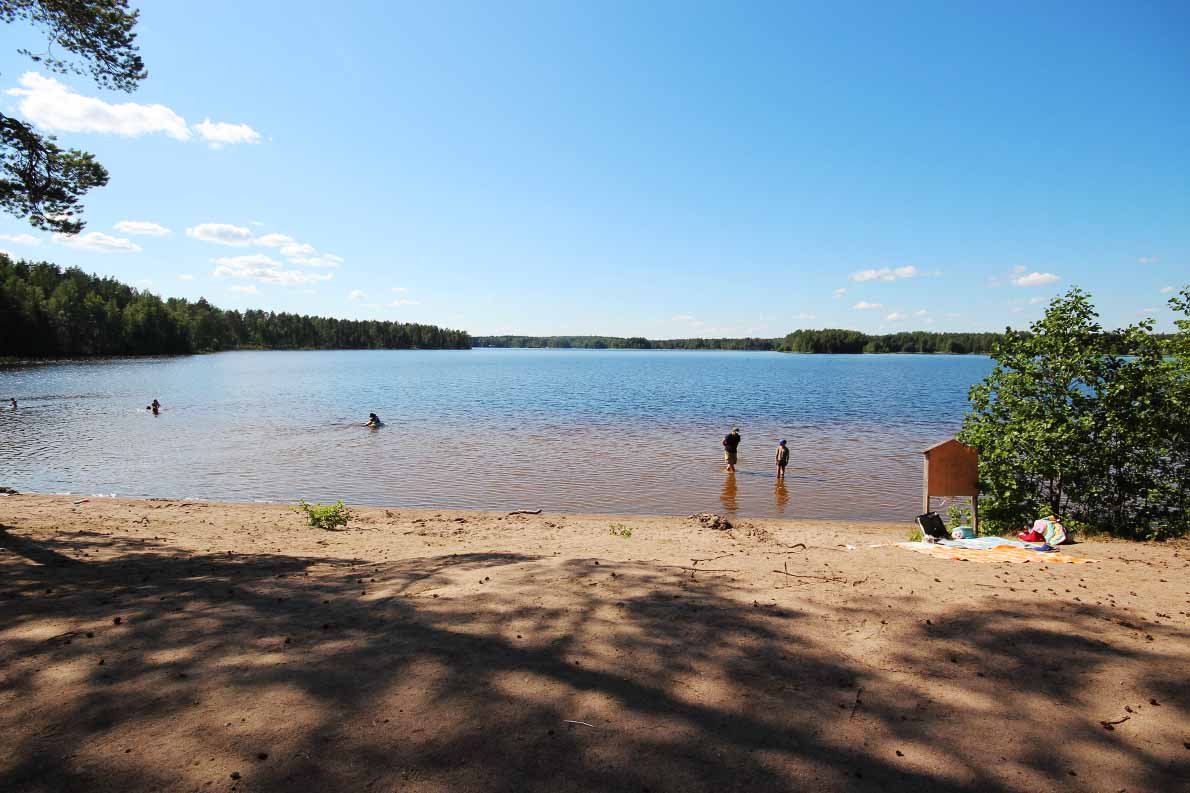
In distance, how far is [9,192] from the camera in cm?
1044

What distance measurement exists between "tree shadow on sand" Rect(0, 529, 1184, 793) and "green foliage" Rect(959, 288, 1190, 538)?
24.9ft

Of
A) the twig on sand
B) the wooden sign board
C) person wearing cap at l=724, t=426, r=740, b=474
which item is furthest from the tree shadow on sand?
person wearing cap at l=724, t=426, r=740, b=474

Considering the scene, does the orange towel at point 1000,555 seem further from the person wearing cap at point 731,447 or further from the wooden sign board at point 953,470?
the person wearing cap at point 731,447

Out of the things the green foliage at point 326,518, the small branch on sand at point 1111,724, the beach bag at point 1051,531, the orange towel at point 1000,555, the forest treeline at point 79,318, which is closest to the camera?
the small branch on sand at point 1111,724

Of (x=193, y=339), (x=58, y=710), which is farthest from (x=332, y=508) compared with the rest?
(x=193, y=339)

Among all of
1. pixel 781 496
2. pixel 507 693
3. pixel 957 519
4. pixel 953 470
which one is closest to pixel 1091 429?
pixel 953 470

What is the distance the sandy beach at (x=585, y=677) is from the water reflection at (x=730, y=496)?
32.5 feet

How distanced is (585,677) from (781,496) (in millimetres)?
16631

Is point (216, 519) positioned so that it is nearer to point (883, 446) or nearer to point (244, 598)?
point (244, 598)

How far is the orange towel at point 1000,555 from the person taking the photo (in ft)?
32.6

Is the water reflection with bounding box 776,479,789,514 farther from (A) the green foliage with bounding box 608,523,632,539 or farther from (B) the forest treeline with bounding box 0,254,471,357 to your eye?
(B) the forest treeline with bounding box 0,254,471,357

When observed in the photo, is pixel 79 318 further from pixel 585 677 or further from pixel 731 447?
pixel 585 677

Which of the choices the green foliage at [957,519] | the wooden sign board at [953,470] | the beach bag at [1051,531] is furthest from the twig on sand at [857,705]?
the green foliage at [957,519]

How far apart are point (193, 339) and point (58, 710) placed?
188966 mm
